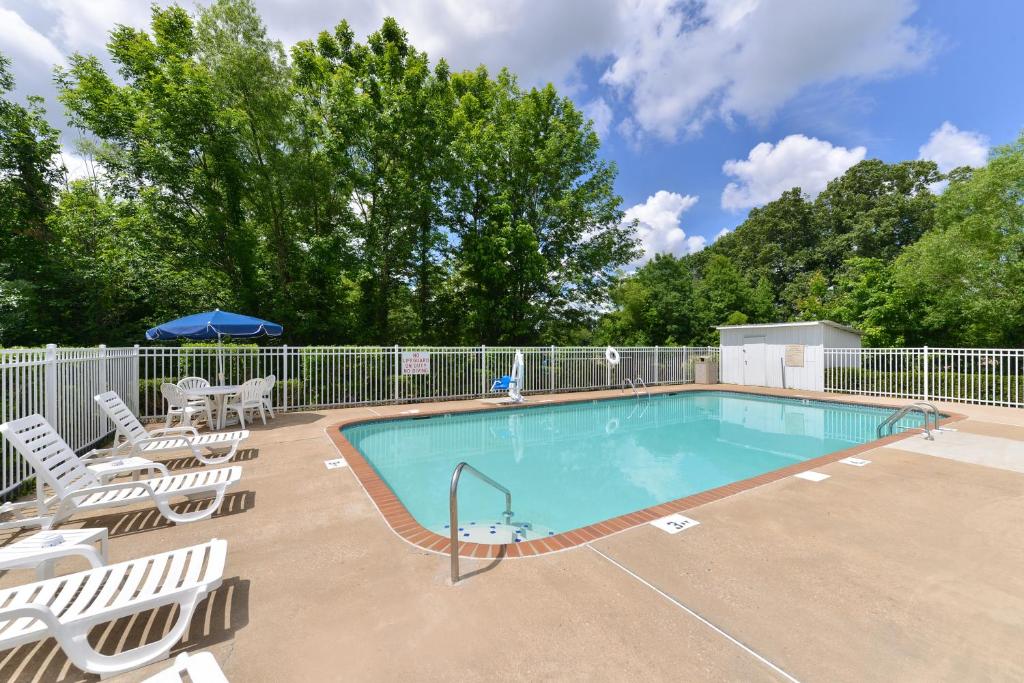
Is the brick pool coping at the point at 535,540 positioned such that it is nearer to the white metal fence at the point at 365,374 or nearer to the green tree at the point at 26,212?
the white metal fence at the point at 365,374

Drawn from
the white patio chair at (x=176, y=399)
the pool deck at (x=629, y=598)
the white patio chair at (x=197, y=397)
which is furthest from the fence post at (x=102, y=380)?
the pool deck at (x=629, y=598)

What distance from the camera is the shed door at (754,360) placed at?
14406 millimetres

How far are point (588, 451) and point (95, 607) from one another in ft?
20.5

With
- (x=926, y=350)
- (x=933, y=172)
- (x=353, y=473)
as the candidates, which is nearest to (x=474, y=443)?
(x=353, y=473)

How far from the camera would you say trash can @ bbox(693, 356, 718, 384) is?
50.3 feet

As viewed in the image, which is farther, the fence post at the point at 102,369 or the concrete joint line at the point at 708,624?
the fence post at the point at 102,369

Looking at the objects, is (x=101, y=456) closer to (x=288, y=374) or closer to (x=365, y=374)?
(x=288, y=374)

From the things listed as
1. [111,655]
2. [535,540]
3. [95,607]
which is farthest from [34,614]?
[535,540]

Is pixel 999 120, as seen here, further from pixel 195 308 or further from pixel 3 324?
pixel 3 324

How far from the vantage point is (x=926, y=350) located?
10570 millimetres

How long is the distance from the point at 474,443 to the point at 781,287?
128 ft

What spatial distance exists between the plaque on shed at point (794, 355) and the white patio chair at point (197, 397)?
53.3 feet

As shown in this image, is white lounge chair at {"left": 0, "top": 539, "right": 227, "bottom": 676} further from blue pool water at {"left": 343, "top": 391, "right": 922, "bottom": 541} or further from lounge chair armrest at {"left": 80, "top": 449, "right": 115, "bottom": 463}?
lounge chair armrest at {"left": 80, "top": 449, "right": 115, "bottom": 463}

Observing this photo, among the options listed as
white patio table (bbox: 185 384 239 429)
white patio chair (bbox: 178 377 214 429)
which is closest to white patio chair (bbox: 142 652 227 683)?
white patio table (bbox: 185 384 239 429)
